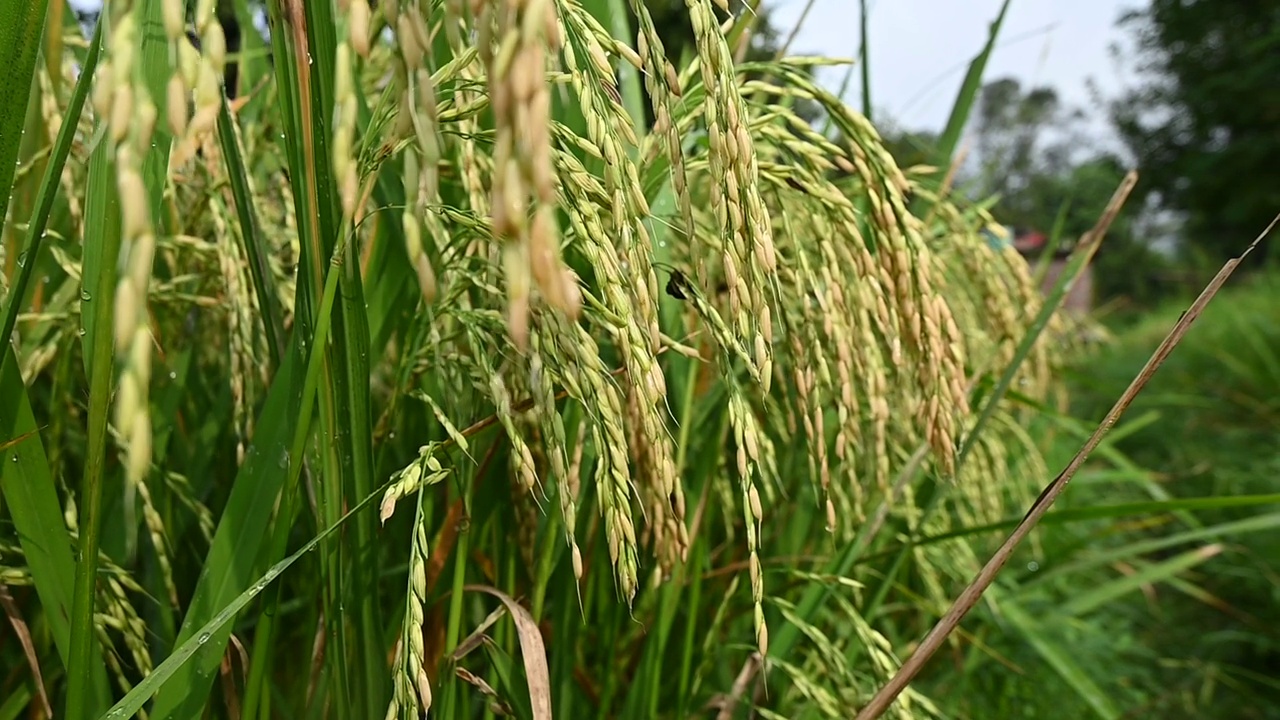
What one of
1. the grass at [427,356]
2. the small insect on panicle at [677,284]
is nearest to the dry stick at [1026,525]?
the grass at [427,356]

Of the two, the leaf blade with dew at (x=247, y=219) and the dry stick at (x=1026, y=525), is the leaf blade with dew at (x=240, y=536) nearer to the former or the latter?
the leaf blade with dew at (x=247, y=219)

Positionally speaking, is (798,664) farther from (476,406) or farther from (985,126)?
(985,126)

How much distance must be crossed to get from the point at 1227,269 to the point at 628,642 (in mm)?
605

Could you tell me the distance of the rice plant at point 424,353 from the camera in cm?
31

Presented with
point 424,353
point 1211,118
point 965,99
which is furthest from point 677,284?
point 1211,118

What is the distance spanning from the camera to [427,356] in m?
0.63

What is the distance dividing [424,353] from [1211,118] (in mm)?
15982

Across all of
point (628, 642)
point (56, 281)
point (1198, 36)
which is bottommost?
point (628, 642)

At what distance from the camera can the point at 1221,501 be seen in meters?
0.71

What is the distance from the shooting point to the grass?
1.04 feet

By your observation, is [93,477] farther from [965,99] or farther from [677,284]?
[965,99]

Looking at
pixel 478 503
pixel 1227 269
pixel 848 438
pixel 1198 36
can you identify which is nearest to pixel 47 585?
pixel 478 503

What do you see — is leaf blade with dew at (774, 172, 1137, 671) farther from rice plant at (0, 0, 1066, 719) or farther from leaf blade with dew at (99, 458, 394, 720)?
leaf blade with dew at (99, 458, 394, 720)

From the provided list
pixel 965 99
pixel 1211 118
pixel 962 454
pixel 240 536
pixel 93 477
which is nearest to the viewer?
pixel 93 477
